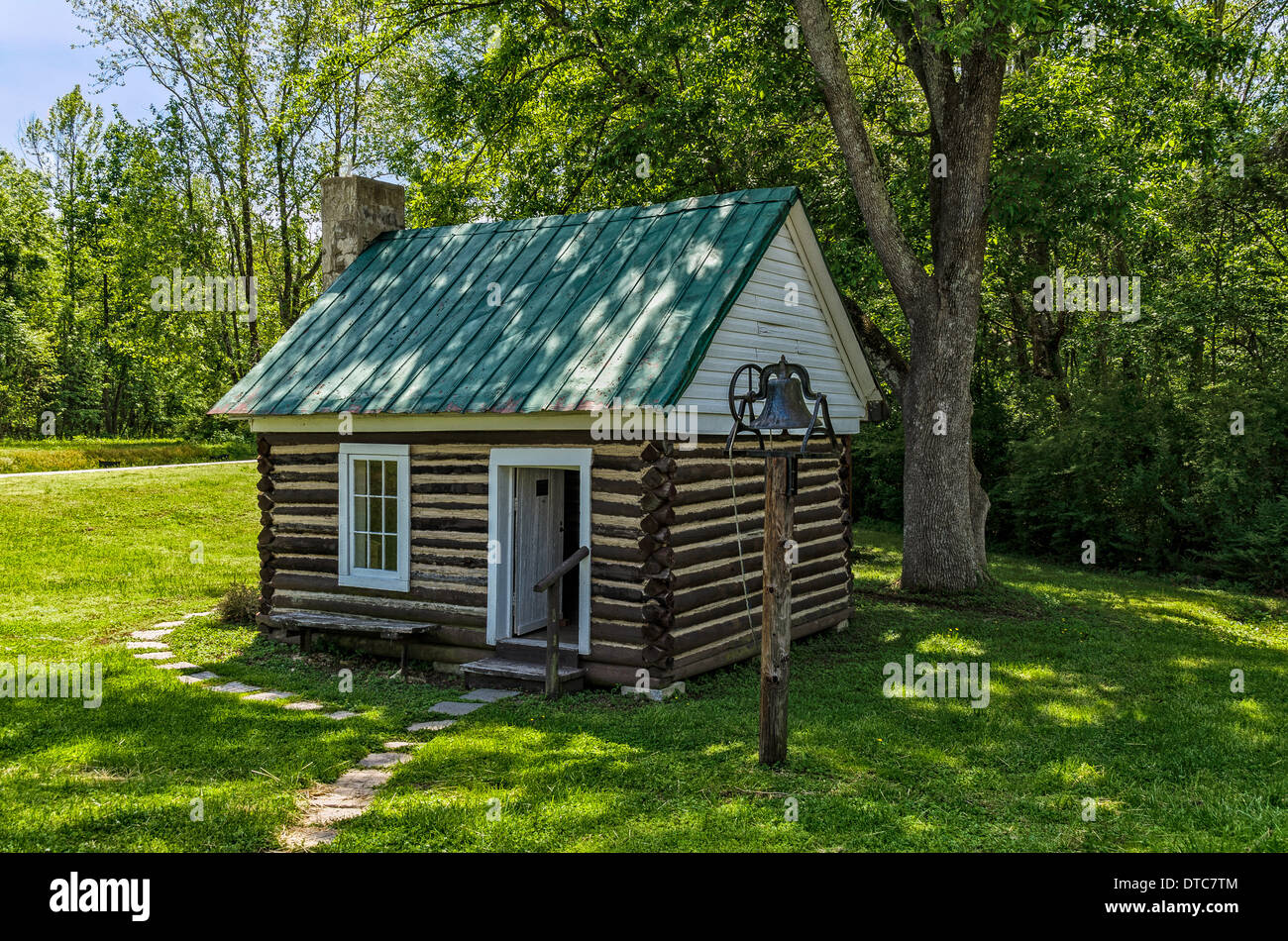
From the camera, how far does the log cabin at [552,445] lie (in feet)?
33.2

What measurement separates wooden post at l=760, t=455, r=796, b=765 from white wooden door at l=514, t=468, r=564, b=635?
4476 millimetres

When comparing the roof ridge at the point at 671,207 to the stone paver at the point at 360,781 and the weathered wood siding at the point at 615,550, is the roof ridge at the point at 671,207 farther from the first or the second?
the stone paver at the point at 360,781

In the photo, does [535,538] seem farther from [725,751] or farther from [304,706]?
[725,751]

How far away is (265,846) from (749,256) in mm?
7655

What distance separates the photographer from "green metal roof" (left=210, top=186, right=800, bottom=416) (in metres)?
10.2

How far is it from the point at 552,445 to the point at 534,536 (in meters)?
1.51

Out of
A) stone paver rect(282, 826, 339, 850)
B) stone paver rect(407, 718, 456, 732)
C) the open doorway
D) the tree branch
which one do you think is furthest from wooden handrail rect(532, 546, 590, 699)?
the tree branch

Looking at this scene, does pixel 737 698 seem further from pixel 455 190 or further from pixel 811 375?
pixel 455 190

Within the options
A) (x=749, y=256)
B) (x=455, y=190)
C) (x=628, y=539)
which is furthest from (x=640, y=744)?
(x=455, y=190)

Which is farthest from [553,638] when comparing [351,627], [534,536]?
[351,627]

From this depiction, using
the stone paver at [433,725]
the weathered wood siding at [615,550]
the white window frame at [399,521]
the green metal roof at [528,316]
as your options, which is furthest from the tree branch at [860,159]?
the stone paver at [433,725]

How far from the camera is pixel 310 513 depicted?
1260 centimetres

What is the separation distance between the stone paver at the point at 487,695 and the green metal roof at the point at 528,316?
303cm

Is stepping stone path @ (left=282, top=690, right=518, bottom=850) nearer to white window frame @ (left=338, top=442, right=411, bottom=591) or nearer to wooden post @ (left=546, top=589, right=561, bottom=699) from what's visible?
wooden post @ (left=546, top=589, right=561, bottom=699)
